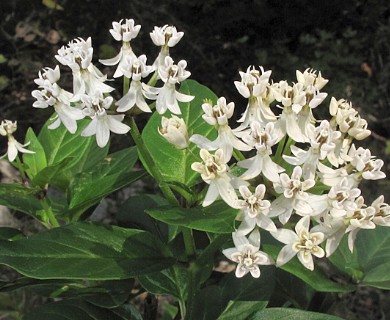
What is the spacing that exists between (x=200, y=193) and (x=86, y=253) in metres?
0.17

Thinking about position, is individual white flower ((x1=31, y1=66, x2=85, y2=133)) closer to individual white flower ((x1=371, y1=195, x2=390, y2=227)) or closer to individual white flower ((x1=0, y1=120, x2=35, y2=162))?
individual white flower ((x1=0, y1=120, x2=35, y2=162))

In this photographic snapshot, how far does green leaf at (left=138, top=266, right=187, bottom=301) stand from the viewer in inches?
40.2

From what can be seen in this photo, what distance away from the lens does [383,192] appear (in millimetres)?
2406

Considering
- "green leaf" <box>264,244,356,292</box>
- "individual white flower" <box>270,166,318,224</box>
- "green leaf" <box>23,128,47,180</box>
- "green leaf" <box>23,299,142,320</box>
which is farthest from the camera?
"green leaf" <box>23,128,47,180</box>

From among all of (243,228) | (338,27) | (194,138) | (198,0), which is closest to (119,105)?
(194,138)

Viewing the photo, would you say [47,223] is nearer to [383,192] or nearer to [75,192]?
[75,192]

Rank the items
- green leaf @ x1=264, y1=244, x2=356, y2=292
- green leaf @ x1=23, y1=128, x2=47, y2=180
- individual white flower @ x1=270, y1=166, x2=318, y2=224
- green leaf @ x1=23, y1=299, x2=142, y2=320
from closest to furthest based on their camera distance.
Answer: individual white flower @ x1=270, y1=166, x2=318, y2=224
green leaf @ x1=264, y1=244, x2=356, y2=292
green leaf @ x1=23, y1=299, x2=142, y2=320
green leaf @ x1=23, y1=128, x2=47, y2=180

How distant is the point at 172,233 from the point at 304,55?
182 centimetres

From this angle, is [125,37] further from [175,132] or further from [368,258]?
[368,258]

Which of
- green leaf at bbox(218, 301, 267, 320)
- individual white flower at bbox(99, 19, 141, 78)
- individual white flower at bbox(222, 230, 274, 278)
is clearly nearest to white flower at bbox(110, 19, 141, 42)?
individual white flower at bbox(99, 19, 141, 78)

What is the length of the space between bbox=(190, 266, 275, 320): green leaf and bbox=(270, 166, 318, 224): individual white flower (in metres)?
0.23

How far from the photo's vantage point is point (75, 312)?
3.38ft

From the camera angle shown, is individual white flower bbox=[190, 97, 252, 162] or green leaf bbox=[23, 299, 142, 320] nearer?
individual white flower bbox=[190, 97, 252, 162]

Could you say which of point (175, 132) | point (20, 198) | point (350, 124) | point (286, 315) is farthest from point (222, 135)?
point (20, 198)
